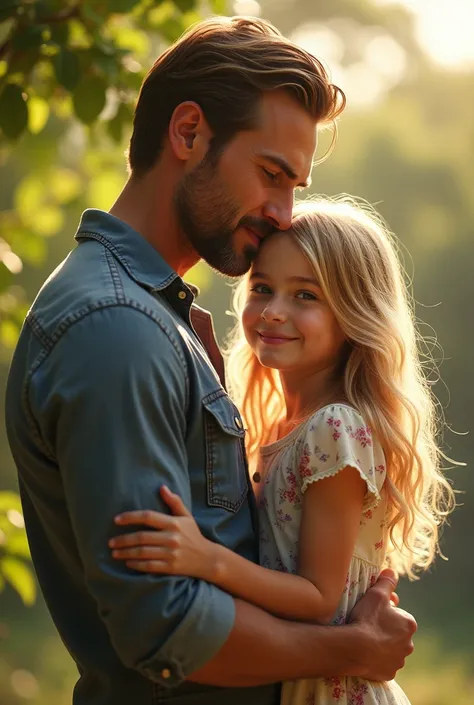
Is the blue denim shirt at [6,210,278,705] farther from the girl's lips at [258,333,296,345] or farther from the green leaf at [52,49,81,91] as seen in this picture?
the green leaf at [52,49,81,91]

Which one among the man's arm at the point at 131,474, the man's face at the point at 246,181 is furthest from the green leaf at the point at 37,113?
the man's arm at the point at 131,474

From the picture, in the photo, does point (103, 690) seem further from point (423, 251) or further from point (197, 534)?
point (423, 251)

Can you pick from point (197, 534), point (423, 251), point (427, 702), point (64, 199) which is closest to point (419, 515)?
point (197, 534)

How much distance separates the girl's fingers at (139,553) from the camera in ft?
5.28

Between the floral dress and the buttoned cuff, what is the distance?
42cm

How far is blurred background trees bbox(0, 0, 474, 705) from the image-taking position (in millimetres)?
Result: 3088

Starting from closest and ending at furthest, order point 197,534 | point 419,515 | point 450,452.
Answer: point 197,534
point 419,515
point 450,452

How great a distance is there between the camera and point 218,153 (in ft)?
7.01

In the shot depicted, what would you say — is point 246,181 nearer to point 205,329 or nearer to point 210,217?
point 210,217

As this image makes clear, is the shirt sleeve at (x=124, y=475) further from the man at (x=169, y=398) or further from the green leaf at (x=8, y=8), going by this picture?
the green leaf at (x=8, y=8)

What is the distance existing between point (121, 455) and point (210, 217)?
2.27 ft

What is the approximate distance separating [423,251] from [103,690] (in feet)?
34.2

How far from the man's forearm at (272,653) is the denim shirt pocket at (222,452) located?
21cm

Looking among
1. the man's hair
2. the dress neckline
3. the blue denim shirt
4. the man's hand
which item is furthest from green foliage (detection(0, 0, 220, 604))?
the man's hand
